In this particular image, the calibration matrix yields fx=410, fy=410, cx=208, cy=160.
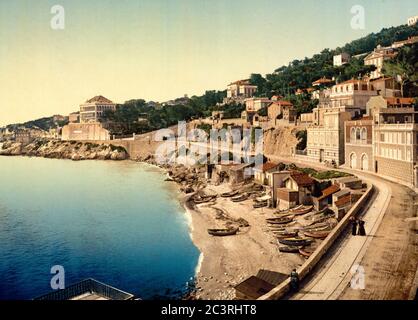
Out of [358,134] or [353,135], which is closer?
[358,134]

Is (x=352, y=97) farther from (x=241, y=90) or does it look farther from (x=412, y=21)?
(x=412, y=21)

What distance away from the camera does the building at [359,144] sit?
34.0m

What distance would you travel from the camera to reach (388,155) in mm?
30391

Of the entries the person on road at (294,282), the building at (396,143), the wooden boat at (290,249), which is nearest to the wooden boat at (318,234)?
the wooden boat at (290,249)

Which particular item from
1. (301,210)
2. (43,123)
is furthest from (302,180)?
(43,123)

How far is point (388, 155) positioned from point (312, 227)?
373 inches

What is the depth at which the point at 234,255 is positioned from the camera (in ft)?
77.5

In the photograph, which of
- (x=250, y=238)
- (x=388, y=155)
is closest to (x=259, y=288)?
(x=250, y=238)

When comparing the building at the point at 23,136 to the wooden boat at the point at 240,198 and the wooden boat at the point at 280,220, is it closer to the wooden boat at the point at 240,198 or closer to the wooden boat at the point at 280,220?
the wooden boat at the point at 240,198

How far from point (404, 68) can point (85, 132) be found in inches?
3107

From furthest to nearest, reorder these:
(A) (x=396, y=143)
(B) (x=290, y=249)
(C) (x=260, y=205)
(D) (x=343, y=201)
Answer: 1. (C) (x=260, y=205)
2. (A) (x=396, y=143)
3. (D) (x=343, y=201)
4. (B) (x=290, y=249)

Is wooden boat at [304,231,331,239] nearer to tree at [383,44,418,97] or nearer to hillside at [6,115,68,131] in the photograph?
tree at [383,44,418,97]
